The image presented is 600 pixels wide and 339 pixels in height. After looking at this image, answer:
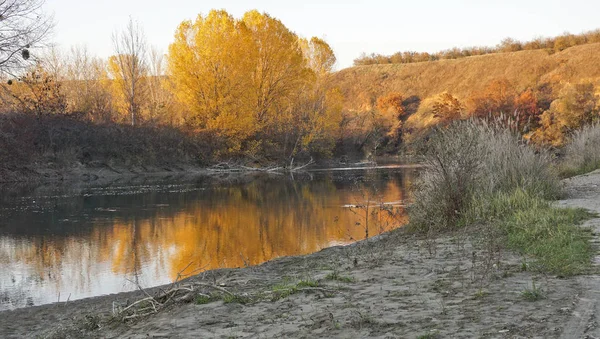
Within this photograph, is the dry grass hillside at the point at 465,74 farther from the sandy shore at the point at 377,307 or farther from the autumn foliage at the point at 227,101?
the sandy shore at the point at 377,307

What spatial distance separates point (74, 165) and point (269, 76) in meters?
15.9

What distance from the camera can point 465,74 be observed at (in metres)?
87.8

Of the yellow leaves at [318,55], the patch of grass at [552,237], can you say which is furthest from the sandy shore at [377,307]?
the yellow leaves at [318,55]

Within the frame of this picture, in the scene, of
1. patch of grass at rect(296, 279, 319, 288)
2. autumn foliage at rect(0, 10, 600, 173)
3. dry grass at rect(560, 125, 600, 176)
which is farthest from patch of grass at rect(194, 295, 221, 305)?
autumn foliage at rect(0, 10, 600, 173)

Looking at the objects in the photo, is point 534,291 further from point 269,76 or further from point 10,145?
point 269,76

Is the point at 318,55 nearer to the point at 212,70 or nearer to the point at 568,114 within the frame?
the point at 212,70

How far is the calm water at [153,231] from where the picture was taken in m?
10.1

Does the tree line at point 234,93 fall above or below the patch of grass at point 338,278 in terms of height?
above

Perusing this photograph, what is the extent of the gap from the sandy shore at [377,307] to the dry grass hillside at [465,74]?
66.0 metres

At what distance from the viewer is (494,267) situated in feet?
21.2

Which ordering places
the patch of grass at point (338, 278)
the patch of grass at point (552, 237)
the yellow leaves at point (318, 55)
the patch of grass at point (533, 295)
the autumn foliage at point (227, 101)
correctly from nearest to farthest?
the patch of grass at point (533, 295) → the patch of grass at point (552, 237) → the patch of grass at point (338, 278) → the autumn foliage at point (227, 101) → the yellow leaves at point (318, 55)

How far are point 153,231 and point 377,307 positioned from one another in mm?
10599

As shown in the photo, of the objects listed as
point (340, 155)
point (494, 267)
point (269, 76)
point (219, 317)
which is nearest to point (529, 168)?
point (494, 267)

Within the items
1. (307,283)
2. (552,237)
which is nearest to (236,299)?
(307,283)
